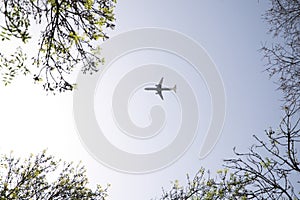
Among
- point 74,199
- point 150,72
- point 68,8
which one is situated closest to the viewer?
point 68,8

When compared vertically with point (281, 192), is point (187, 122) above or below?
above

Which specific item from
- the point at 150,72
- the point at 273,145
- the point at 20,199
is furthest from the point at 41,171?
the point at 150,72

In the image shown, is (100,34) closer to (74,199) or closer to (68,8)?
(68,8)

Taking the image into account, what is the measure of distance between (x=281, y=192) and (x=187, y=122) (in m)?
31.4

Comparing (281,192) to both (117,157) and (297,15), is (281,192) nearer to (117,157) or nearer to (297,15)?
(297,15)

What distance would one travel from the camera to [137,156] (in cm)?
3419

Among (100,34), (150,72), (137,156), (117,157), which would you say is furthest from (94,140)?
(100,34)

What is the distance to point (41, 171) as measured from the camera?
10539mm

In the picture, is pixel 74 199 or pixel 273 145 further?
pixel 74 199

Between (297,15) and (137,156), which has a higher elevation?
(137,156)

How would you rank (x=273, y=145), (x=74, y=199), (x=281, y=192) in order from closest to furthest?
(x=281, y=192), (x=273, y=145), (x=74, y=199)

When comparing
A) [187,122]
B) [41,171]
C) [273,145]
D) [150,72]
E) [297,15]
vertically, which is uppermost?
[150,72]

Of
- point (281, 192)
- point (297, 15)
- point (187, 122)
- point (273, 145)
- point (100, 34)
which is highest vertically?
point (187, 122)

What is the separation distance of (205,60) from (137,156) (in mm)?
14821
